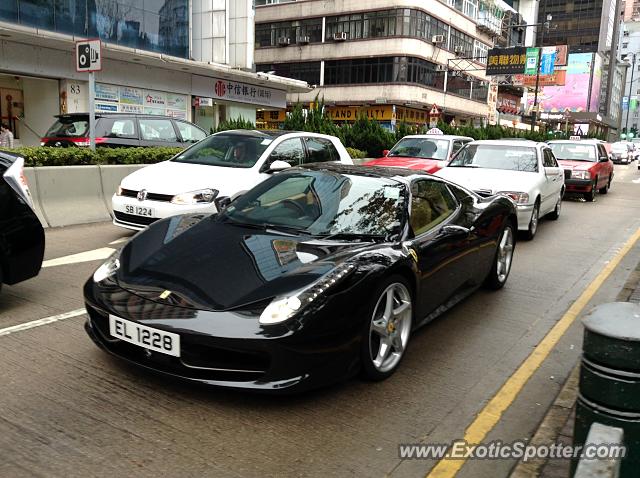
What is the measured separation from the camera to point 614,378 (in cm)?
218

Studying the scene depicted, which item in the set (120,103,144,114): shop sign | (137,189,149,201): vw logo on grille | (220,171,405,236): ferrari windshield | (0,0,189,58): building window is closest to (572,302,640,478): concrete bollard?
(220,171,405,236): ferrari windshield

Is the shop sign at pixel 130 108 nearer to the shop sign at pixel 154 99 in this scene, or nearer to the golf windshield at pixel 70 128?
the shop sign at pixel 154 99

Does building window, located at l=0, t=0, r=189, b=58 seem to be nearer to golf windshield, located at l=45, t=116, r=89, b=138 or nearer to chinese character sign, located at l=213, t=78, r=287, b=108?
chinese character sign, located at l=213, t=78, r=287, b=108

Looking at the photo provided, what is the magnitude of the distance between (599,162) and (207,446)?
16149 mm

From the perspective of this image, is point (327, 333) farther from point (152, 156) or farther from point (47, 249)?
point (152, 156)

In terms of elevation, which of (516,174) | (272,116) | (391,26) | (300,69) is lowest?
(516,174)

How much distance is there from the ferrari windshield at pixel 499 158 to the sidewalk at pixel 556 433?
6598 millimetres

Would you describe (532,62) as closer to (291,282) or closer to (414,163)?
(414,163)

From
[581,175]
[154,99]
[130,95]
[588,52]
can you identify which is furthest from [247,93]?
[588,52]

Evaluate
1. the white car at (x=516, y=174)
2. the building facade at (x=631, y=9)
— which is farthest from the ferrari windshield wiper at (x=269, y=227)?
the building facade at (x=631, y=9)

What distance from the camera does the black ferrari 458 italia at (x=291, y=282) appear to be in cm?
313

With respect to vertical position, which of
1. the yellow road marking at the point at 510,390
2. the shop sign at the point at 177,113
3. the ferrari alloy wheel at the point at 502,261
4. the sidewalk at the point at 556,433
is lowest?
the yellow road marking at the point at 510,390

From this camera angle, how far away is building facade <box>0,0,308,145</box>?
60.1 ft

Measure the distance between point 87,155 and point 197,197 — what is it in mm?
3605
